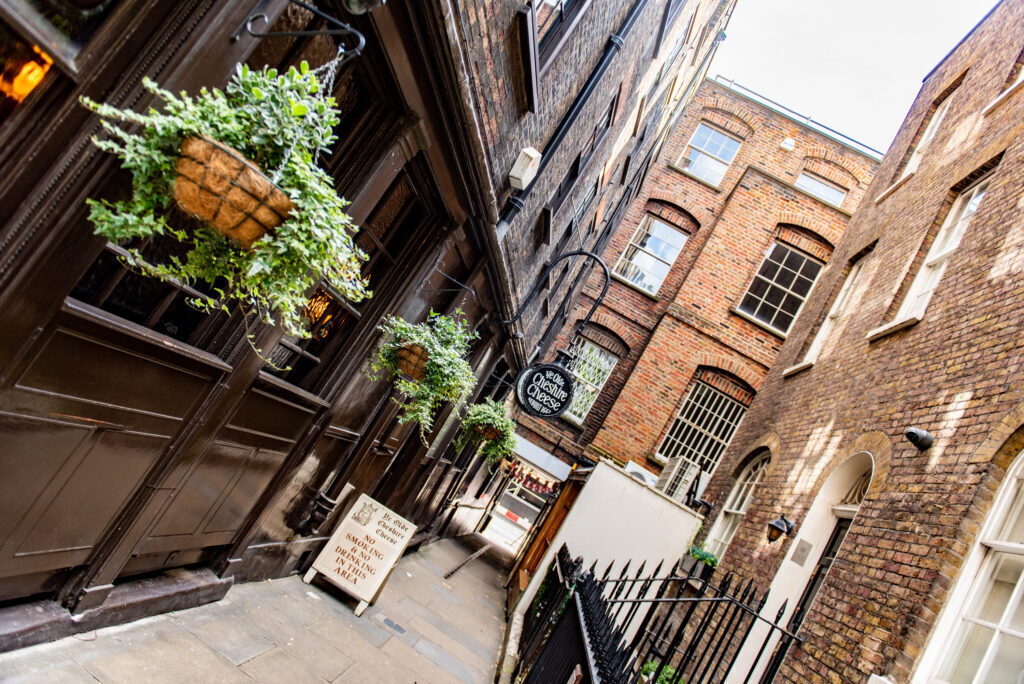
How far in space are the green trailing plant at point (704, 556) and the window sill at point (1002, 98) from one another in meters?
7.34

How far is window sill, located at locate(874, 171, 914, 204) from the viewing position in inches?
403

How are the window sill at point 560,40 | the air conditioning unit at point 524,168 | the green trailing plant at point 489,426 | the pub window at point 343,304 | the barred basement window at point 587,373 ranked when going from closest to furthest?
the pub window at point 343,304
the window sill at point 560,40
the air conditioning unit at point 524,168
the green trailing plant at point 489,426
the barred basement window at point 587,373

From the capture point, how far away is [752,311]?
1681cm

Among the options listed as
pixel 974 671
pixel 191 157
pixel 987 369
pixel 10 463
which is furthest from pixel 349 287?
pixel 987 369

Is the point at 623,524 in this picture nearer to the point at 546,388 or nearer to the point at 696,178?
the point at 546,388

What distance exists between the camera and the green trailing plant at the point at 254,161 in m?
2.14

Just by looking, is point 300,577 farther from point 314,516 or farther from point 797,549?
point 797,549

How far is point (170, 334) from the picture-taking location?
12.1 ft

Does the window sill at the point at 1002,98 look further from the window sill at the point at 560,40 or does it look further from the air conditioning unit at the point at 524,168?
the air conditioning unit at the point at 524,168

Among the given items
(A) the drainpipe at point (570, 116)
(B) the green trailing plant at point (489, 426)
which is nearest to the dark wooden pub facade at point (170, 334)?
(A) the drainpipe at point (570, 116)

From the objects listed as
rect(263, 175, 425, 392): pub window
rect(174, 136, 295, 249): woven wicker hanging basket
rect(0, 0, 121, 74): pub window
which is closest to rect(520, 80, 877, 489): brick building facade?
rect(263, 175, 425, 392): pub window

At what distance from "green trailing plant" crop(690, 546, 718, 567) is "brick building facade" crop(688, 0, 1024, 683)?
18.0 inches

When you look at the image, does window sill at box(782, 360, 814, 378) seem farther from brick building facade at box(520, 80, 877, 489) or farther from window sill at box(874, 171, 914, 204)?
brick building facade at box(520, 80, 877, 489)

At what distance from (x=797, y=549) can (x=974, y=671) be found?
3.28m
